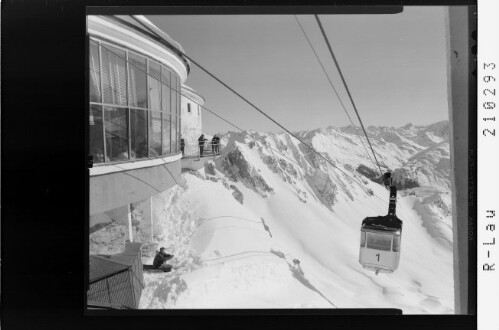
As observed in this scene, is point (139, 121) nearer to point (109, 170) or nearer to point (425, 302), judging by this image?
point (109, 170)

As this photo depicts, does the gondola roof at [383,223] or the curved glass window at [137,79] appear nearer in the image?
the gondola roof at [383,223]

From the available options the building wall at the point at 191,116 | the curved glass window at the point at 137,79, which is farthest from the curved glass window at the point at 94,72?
the building wall at the point at 191,116

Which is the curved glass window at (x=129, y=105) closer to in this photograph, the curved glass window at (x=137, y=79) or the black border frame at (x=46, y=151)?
the curved glass window at (x=137, y=79)

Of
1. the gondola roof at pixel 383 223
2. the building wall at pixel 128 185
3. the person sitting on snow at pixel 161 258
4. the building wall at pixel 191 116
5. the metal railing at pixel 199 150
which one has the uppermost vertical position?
the building wall at pixel 191 116

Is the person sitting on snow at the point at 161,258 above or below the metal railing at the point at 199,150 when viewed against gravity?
below
